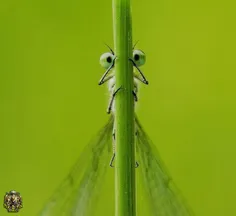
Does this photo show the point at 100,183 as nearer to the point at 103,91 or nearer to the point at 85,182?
the point at 85,182

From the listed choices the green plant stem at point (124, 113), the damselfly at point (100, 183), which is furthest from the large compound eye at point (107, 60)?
the damselfly at point (100, 183)

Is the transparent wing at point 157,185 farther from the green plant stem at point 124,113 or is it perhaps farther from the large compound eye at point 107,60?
the green plant stem at point 124,113

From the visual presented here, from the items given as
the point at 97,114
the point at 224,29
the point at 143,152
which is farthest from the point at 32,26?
the point at 143,152

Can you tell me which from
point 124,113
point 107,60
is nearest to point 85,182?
point 107,60

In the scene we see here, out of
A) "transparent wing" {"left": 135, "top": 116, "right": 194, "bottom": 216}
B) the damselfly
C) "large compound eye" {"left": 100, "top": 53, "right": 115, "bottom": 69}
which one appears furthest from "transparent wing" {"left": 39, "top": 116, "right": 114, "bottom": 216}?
"large compound eye" {"left": 100, "top": 53, "right": 115, "bottom": 69}

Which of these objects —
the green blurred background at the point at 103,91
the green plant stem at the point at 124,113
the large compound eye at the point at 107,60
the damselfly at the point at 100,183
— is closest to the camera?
the green plant stem at the point at 124,113

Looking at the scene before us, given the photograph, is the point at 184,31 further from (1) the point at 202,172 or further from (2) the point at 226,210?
(2) the point at 226,210
